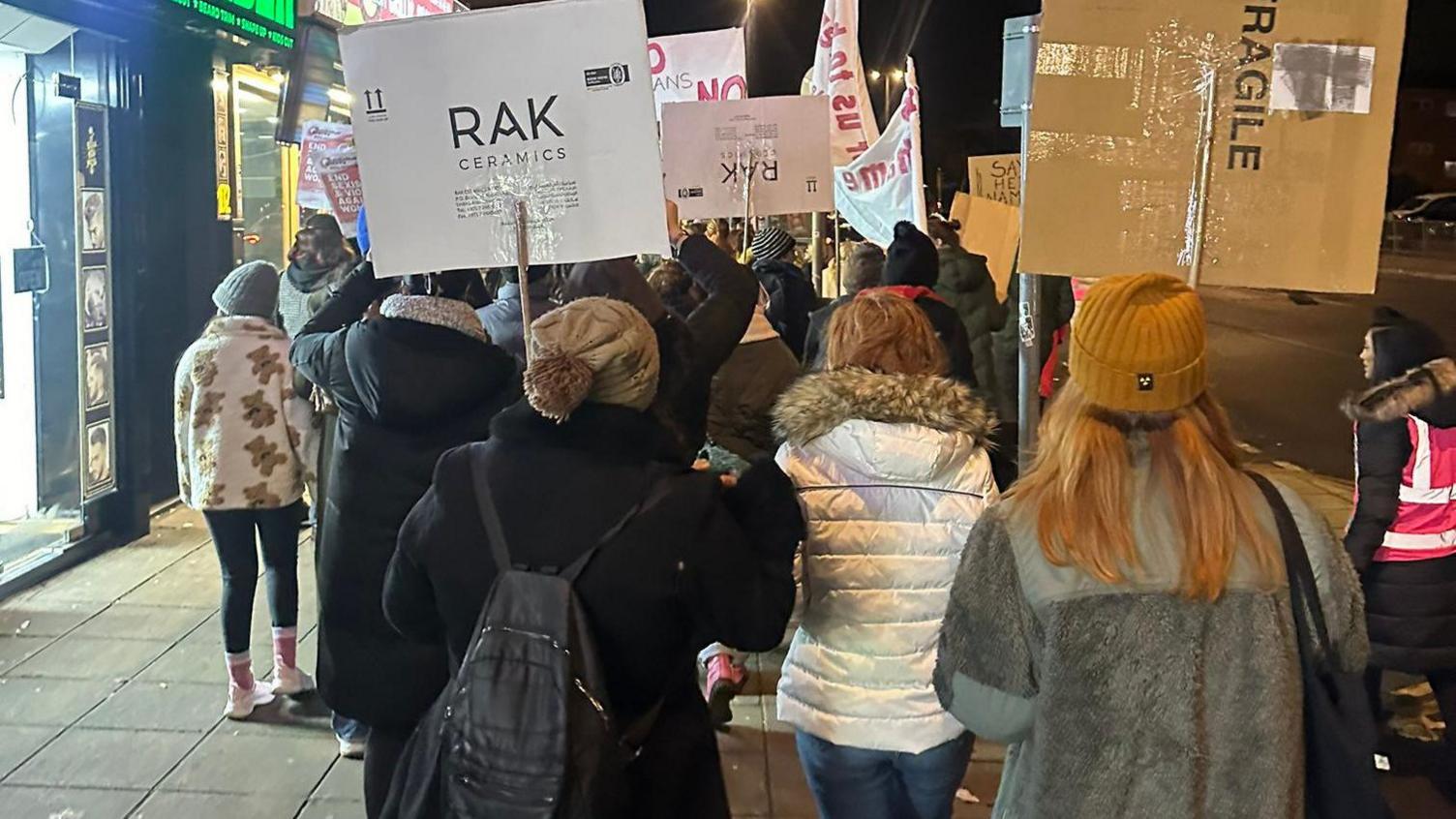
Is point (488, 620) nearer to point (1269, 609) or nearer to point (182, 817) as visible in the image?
point (1269, 609)

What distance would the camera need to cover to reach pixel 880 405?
9.76 ft

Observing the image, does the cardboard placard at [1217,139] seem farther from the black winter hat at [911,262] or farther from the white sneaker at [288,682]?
the white sneaker at [288,682]

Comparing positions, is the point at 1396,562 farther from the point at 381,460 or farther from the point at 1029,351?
the point at 381,460

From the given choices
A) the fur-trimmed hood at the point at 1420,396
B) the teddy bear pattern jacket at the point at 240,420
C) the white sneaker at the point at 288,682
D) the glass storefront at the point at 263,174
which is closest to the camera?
the fur-trimmed hood at the point at 1420,396

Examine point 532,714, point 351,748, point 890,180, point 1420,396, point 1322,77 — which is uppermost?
point 1322,77

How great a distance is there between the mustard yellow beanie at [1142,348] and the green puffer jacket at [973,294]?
15.9 ft

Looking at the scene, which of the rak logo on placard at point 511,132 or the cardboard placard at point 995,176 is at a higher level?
the cardboard placard at point 995,176

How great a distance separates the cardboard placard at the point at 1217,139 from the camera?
3.17m

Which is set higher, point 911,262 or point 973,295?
point 911,262

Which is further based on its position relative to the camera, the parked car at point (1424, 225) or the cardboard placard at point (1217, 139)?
the parked car at point (1424, 225)

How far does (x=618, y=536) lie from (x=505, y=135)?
55.9 inches

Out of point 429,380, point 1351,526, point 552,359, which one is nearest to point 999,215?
point 1351,526

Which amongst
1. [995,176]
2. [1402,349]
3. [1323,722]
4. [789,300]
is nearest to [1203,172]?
[1323,722]

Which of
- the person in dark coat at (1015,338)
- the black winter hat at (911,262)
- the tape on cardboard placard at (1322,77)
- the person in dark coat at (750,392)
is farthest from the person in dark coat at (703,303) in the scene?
the person in dark coat at (1015,338)
